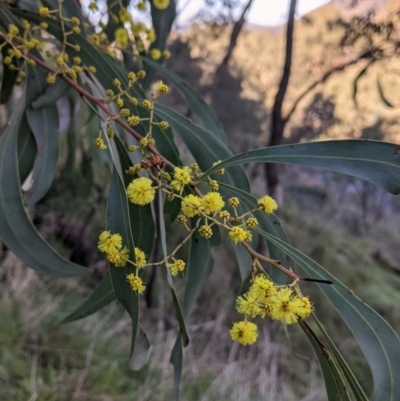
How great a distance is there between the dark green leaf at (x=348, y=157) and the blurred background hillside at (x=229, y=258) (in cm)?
52

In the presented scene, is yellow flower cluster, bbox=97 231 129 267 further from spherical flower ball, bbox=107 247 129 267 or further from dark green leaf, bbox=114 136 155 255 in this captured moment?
dark green leaf, bbox=114 136 155 255

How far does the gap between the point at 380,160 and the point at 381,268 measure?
3.23 metres

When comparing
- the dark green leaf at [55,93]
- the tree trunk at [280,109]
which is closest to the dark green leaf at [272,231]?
the dark green leaf at [55,93]

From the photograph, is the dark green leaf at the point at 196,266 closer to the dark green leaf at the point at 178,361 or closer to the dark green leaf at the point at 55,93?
the dark green leaf at the point at 178,361

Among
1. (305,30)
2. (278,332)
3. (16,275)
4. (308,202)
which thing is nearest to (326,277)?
(16,275)

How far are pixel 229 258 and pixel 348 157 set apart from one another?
2244 mm

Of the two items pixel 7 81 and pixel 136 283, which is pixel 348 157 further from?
pixel 7 81

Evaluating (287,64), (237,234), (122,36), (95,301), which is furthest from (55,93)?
(287,64)

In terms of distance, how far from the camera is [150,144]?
0.53m

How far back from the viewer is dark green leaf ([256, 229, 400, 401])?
507mm

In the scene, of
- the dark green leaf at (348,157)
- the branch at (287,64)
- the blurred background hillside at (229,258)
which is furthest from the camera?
the branch at (287,64)

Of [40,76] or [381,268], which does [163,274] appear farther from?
[381,268]

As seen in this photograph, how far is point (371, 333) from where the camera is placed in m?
0.53

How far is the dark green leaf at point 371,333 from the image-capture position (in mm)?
507
